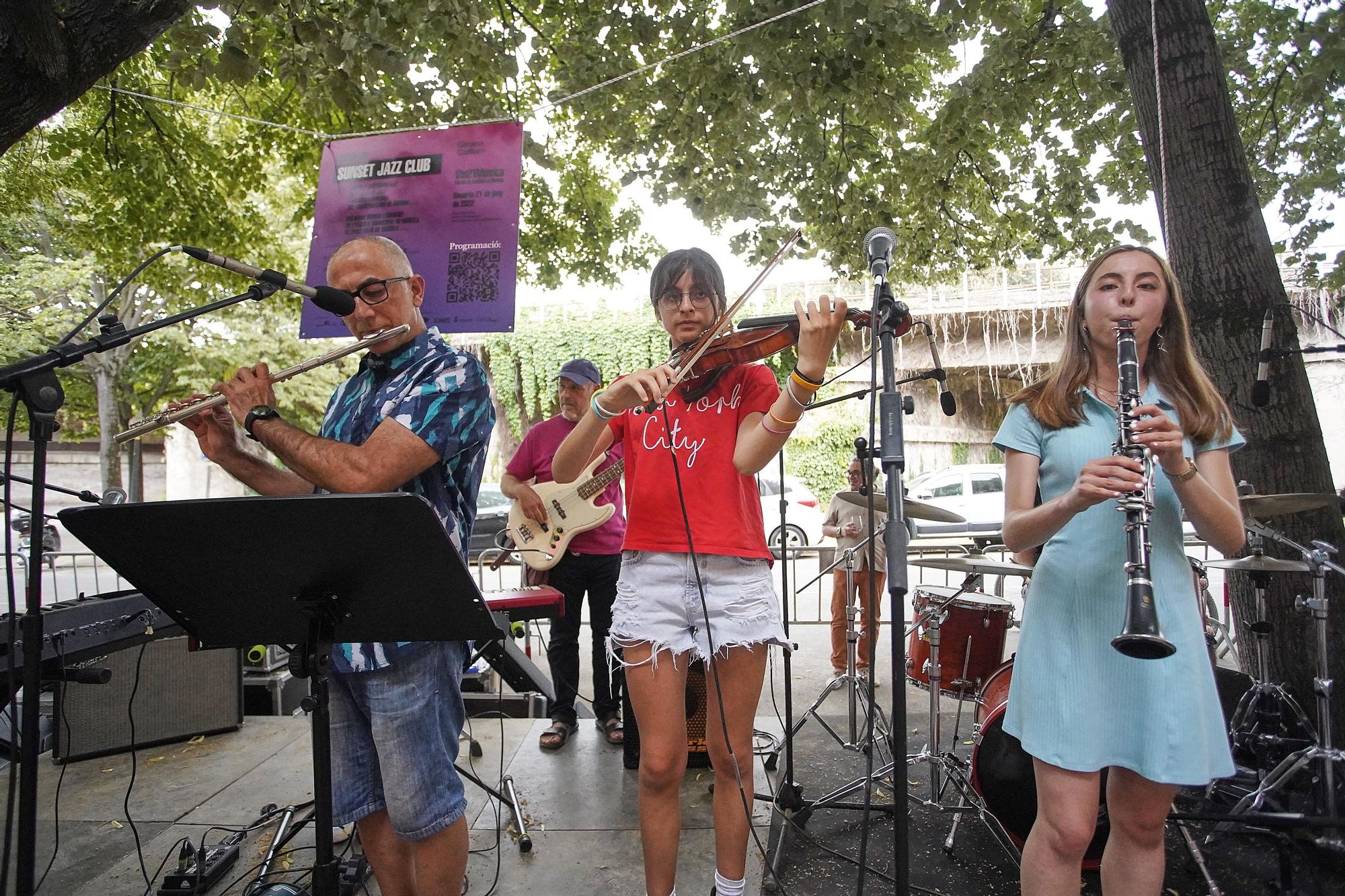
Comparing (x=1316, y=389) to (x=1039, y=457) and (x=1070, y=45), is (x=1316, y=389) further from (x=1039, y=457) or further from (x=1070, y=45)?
(x=1039, y=457)

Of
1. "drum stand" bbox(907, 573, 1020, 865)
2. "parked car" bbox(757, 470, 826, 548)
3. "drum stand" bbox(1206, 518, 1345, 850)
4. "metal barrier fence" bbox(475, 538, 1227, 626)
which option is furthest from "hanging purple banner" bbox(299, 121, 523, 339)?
"parked car" bbox(757, 470, 826, 548)

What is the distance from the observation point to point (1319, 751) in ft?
9.96

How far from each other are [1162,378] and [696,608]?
53.1 inches

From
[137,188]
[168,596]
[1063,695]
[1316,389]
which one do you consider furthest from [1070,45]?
[1316,389]

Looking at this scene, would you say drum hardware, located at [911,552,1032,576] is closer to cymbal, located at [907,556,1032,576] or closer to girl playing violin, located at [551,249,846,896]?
cymbal, located at [907,556,1032,576]

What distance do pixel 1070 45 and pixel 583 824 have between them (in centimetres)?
562

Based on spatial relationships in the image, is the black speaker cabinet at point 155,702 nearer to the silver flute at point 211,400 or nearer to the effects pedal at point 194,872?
the effects pedal at point 194,872

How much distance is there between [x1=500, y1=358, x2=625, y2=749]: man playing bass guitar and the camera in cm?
436

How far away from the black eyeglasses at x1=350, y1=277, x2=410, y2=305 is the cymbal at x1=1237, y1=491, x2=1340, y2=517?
3133mm

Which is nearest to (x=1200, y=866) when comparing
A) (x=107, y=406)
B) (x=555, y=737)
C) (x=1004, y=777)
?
(x=1004, y=777)

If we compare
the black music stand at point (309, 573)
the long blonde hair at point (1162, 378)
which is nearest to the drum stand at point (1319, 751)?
the long blonde hair at point (1162, 378)

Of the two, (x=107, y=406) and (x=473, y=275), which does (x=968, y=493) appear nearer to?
(x=473, y=275)

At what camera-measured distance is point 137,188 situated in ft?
21.2

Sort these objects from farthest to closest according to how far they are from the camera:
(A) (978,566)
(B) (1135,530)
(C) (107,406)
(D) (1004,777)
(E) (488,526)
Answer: (C) (107,406) → (E) (488,526) → (A) (978,566) → (D) (1004,777) → (B) (1135,530)
